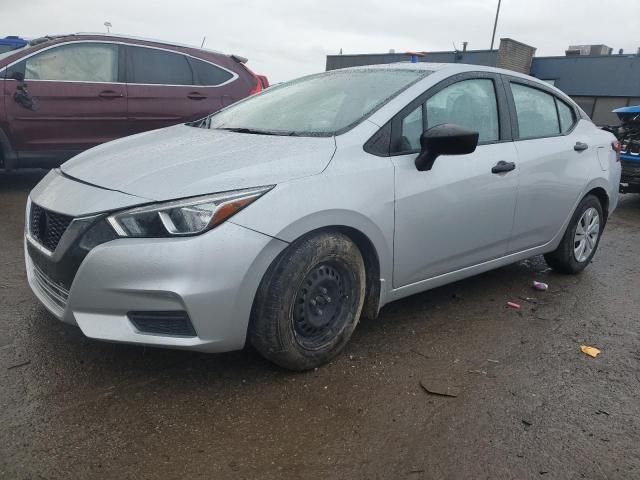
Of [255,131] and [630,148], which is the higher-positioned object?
[255,131]

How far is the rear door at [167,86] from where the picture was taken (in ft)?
21.8

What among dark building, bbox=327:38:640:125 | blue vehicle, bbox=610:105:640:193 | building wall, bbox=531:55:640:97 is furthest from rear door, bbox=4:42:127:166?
building wall, bbox=531:55:640:97

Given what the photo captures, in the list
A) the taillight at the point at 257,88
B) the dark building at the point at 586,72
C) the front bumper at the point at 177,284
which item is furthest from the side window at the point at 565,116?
the dark building at the point at 586,72

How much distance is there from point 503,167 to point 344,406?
1895 millimetres

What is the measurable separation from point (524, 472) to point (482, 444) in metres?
0.20

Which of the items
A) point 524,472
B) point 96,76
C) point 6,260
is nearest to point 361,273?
point 524,472

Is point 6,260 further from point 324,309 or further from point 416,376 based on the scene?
point 416,376

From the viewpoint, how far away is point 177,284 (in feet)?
7.45

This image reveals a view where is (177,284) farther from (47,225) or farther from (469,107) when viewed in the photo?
(469,107)

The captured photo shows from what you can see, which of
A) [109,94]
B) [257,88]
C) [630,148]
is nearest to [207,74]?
[257,88]

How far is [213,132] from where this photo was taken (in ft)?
10.8

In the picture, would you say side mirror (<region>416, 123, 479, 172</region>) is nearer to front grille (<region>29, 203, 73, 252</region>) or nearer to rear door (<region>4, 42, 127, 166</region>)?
front grille (<region>29, 203, 73, 252</region>)

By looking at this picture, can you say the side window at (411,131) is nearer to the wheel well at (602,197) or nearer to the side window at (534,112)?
the side window at (534,112)

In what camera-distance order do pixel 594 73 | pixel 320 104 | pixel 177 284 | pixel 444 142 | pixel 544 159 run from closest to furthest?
1. pixel 177 284
2. pixel 444 142
3. pixel 320 104
4. pixel 544 159
5. pixel 594 73
